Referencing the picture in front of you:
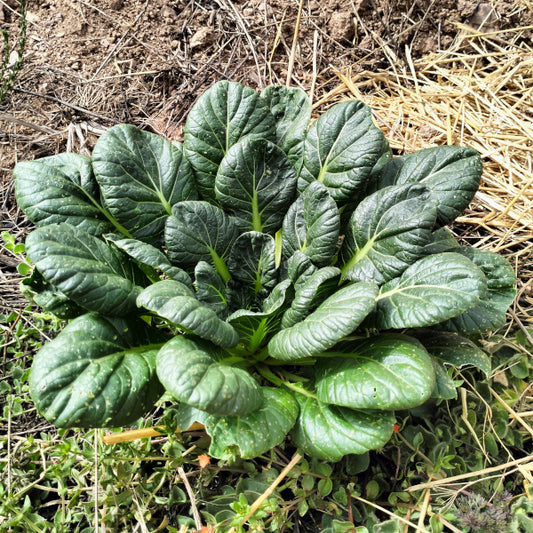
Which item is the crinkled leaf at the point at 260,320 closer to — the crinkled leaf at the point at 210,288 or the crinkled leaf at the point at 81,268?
the crinkled leaf at the point at 210,288

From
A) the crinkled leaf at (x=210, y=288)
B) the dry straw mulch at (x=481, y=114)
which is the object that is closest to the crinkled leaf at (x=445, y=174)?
the dry straw mulch at (x=481, y=114)

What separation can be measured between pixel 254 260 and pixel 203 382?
67 centimetres

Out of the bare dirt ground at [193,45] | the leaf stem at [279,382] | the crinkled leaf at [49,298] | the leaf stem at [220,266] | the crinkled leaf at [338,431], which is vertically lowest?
the leaf stem at [279,382]

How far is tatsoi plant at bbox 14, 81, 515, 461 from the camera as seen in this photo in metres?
1.35

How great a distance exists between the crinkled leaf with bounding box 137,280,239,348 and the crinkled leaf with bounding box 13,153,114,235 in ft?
1.70

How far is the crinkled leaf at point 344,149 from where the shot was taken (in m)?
1.70

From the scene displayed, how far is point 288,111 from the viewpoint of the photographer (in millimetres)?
2018

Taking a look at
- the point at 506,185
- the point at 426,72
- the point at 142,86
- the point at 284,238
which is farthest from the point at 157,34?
the point at 506,185

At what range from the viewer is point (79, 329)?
4.75ft

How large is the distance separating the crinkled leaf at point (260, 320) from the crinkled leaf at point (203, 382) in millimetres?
212

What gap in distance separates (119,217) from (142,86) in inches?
57.3

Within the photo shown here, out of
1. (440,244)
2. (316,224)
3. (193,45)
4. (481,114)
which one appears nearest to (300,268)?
(316,224)

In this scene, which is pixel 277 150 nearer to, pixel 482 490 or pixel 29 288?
pixel 29 288

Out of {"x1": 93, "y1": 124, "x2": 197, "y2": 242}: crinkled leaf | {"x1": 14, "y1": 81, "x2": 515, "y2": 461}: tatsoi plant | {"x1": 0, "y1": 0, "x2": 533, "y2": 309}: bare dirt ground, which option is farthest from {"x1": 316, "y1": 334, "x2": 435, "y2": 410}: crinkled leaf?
{"x1": 0, "y1": 0, "x2": 533, "y2": 309}: bare dirt ground
